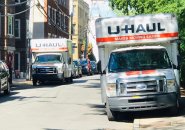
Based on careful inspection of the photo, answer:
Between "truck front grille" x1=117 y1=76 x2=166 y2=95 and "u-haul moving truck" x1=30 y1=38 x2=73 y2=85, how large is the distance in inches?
767

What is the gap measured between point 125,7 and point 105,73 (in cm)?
2177

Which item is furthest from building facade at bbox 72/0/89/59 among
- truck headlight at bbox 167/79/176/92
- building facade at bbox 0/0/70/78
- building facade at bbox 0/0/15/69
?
truck headlight at bbox 167/79/176/92

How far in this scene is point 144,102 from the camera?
1333cm

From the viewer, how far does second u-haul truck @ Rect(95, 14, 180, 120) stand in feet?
43.8

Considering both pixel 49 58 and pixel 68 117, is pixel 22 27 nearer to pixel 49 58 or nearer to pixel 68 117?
pixel 49 58

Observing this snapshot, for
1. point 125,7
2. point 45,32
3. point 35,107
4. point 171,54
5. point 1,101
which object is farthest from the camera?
point 45,32

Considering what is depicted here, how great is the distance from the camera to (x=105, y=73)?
14281 millimetres

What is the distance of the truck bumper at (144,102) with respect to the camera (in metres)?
13.3

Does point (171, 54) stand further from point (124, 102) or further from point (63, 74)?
point (63, 74)

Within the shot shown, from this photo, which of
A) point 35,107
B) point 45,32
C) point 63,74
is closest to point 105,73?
point 35,107

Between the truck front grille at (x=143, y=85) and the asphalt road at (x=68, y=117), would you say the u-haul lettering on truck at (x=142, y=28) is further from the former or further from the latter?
the asphalt road at (x=68, y=117)

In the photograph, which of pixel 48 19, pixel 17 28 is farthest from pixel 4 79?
pixel 48 19

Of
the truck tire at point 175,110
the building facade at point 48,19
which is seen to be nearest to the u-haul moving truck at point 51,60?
the truck tire at point 175,110

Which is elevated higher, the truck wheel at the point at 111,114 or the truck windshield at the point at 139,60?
the truck windshield at the point at 139,60
